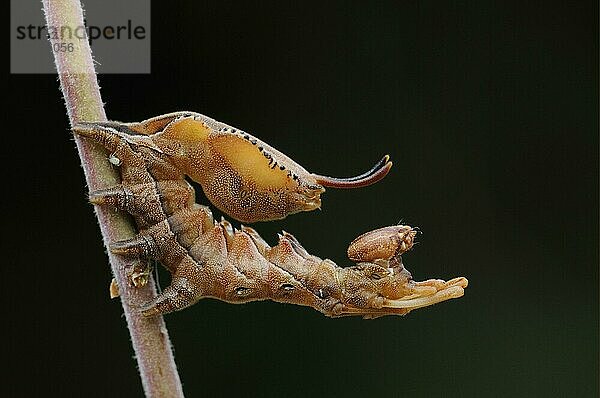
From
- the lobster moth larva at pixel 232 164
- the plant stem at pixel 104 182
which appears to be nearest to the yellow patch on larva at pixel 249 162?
the lobster moth larva at pixel 232 164

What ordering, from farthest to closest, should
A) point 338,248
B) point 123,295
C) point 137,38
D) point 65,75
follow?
1. point 338,248
2. point 137,38
3. point 123,295
4. point 65,75

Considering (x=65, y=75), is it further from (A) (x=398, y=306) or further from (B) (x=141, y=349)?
(A) (x=398, y=306)

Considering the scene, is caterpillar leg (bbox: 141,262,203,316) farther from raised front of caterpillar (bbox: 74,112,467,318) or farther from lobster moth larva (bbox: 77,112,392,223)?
lobster moth larva (bbox: 77,112,392,223)

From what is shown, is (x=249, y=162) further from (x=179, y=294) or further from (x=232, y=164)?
(x=179, y=294)

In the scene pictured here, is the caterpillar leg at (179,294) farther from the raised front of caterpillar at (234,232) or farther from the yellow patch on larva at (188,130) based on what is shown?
the yellow patch on larva at (188,130)

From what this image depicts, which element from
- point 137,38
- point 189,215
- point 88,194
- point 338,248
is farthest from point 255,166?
point 338,248

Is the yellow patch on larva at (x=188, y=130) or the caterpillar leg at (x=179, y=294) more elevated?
the yellow patch on larva at (x=188, y=130)

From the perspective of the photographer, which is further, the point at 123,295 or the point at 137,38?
the point at 137,38
